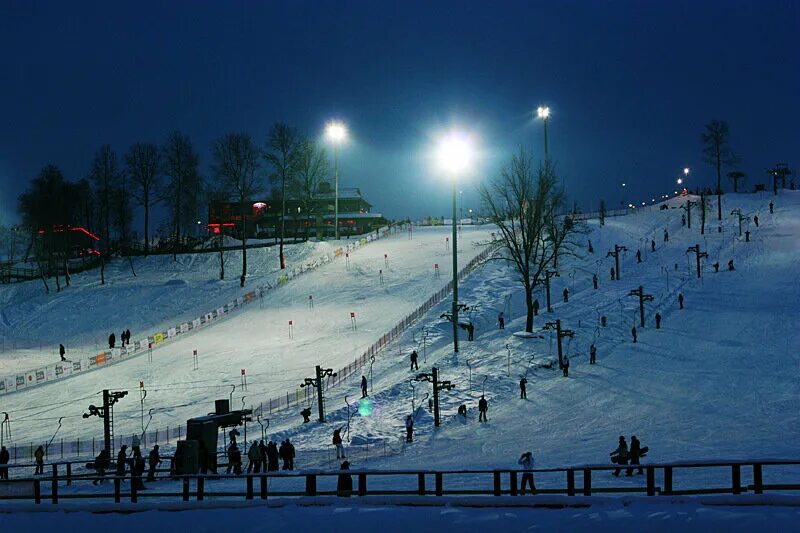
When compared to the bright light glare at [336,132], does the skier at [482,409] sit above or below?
below

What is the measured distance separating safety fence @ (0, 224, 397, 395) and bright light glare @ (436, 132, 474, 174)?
19.5 metres

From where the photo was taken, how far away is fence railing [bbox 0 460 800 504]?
35.8 feet

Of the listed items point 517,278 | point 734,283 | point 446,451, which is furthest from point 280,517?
point 734,283

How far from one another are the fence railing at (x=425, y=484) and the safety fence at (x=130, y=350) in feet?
61.1

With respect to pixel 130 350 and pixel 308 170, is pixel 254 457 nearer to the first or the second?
pixel 130 350

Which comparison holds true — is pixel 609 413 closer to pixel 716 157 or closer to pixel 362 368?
pixel 362 368

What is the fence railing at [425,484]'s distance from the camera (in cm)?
1092

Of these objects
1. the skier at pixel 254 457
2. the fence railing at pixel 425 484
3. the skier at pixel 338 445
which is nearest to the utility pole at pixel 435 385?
the skier at pixel 338 445

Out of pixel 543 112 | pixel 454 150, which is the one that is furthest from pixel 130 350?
pixel 543 112

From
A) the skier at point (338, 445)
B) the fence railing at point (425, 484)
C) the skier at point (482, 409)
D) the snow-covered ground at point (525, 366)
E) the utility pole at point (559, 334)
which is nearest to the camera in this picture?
the fence railing at point (425, 484)

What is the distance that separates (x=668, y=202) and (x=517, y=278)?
41.6 meters

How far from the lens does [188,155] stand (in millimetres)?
70000

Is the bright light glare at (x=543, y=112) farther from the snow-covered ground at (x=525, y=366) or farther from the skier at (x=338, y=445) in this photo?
the skier at (x=338, y=445)

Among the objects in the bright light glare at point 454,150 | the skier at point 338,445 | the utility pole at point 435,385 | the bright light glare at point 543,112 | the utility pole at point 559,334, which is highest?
the bright light glare at point 543,112
